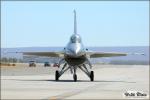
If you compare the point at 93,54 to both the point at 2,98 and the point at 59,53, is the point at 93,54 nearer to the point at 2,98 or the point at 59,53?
the point at 59,53

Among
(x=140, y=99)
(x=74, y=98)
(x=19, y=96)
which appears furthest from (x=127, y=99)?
(x=19, y=96)

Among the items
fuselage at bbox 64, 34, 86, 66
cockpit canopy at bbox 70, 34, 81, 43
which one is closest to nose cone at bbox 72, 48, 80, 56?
fuselage at bbox 64, 34, 86, 66

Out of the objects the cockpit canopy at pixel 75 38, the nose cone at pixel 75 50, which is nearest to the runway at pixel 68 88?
the nose cone at pixel 75 50

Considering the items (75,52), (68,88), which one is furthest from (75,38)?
(68,88)

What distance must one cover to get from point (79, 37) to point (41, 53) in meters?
5.13

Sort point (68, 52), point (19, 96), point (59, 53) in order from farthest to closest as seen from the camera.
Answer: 1. point (59, 53)
2. point (68, 52)
3. point (19, 96)

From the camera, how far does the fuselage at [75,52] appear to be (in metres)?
36.0

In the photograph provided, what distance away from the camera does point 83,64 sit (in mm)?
38594

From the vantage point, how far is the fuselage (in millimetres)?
A: 35994

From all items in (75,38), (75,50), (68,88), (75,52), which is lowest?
(68,88)

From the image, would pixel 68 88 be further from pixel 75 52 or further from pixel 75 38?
pixel 75 38

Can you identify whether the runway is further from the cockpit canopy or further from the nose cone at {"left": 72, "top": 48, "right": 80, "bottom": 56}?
the cockpit canopy

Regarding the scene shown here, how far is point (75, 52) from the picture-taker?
117 feet

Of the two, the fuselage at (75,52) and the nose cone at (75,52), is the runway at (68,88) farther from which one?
the nose cone at (75,52)
